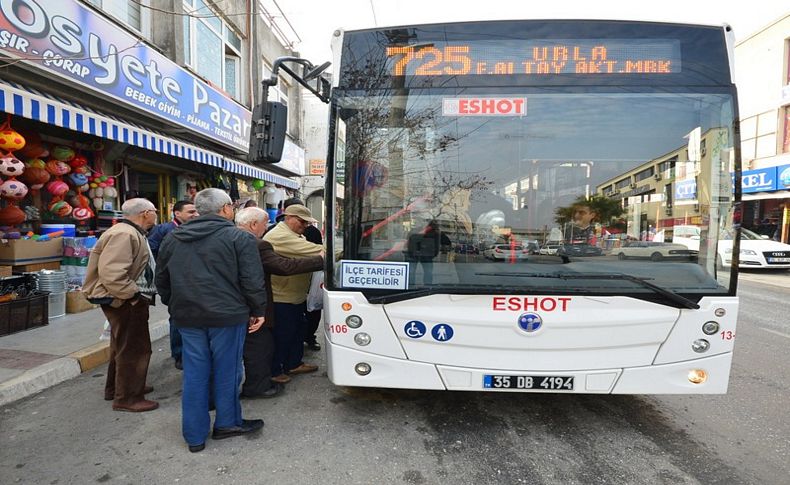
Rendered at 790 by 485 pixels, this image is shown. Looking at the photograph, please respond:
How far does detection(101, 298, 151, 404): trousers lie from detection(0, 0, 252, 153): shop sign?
2.24 meters

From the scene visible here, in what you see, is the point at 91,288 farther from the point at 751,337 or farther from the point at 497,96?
the point at 751,337

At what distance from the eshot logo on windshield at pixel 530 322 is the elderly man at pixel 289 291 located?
6.01 ft

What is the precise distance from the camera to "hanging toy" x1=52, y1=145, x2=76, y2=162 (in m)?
6.33

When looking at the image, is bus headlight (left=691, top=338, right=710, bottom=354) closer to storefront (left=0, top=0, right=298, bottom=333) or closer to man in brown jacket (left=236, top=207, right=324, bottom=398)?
man in brown jacket (left=236, top=207, right=324, bottom=398)

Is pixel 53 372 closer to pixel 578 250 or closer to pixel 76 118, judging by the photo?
pixel 76 118

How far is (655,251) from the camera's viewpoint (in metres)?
3.07

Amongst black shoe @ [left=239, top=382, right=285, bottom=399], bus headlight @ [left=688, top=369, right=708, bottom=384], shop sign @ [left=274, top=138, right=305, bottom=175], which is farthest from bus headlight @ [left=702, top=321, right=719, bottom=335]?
shop sign @ [left=274, top=138, right=305, bottom=175]

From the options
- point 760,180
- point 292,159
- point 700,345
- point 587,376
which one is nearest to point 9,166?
point 587,376

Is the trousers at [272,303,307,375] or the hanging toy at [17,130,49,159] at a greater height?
the hanging toy at [17,130,49,159]

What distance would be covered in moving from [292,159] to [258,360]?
483 inches

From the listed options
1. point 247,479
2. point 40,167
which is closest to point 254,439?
point 247,479

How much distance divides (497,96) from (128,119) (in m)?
6.71

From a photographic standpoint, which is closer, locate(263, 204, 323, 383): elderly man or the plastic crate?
locate(263, 204, 323, 383): elderly man

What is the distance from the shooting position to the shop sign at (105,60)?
507 centimetres
